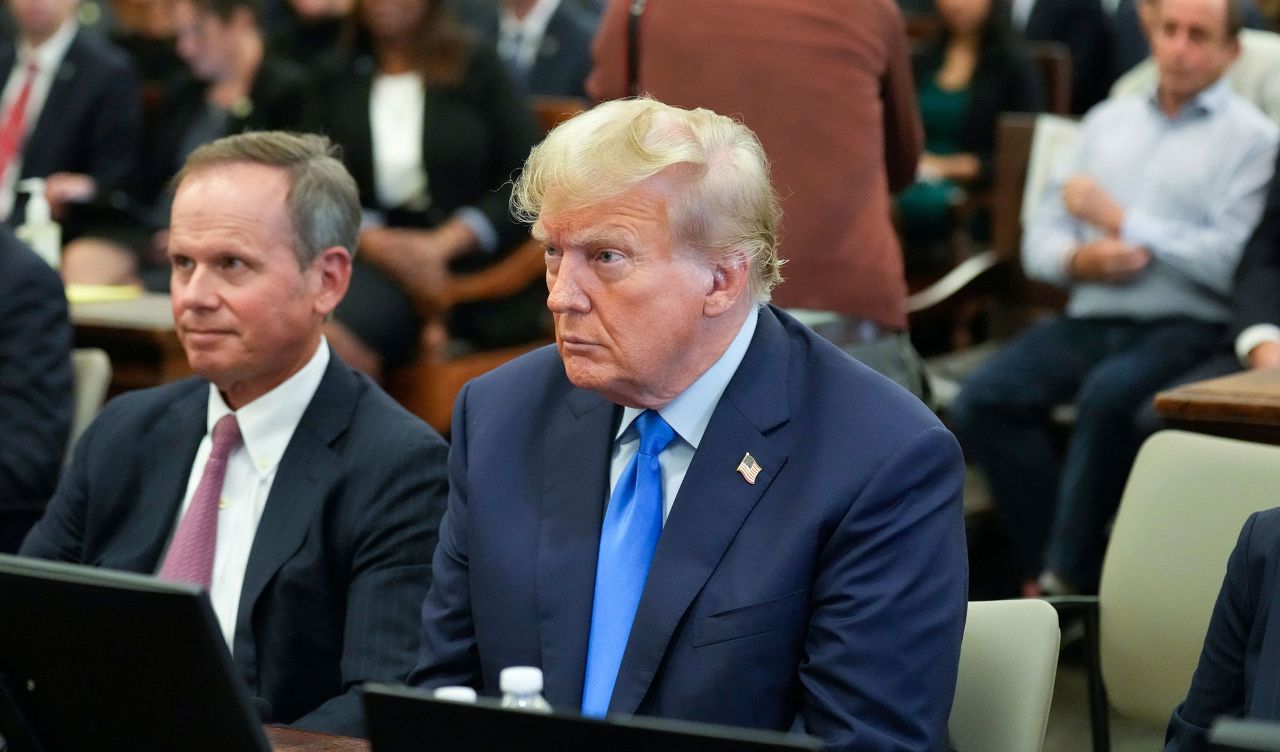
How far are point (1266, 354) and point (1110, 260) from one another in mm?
585

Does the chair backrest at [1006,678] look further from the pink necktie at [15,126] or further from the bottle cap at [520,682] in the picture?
the pink necktie at [15,126]

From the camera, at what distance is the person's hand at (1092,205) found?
431cm

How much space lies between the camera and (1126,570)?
8.73ft

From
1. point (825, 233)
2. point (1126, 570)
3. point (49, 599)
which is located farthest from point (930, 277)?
point (49, 599)

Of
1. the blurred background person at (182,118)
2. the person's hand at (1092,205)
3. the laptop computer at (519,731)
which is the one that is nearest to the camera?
the laptop computer at (519,731)

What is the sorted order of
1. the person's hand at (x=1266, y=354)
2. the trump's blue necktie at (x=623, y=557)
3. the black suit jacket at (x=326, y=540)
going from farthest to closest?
the person's hand at (x=1266, y=354), the black suit jacket at (x=326, y=540), the trump's blue necktie at (x=623, y=557)

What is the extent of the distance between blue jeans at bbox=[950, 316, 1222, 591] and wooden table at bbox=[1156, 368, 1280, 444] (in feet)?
2.92

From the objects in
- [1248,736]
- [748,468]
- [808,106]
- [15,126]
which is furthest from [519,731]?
[15,126]

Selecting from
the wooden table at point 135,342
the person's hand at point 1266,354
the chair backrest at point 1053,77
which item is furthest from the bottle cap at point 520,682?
the chair backrest at point 1053,77

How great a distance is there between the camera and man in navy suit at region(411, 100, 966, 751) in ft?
6.24

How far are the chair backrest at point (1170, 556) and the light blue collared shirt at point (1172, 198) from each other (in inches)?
63.7

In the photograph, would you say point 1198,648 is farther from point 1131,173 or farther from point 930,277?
point 930,277

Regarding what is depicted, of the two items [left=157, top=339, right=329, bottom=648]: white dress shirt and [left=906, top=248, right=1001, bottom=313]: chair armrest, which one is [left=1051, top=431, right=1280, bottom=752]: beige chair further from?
[left=906, top=248, right=1001, bottom=313]: chair armrest

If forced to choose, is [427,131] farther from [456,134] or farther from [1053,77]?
[1053,77]
